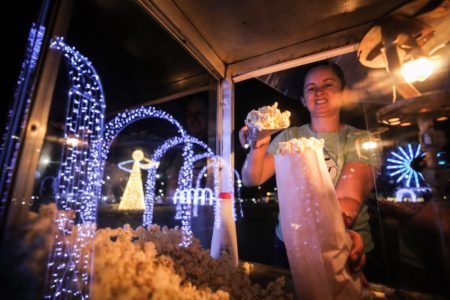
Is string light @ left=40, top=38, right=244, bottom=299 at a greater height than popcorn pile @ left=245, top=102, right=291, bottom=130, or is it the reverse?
popcorn pile @ left=245, top=102, right=291, bottom=130

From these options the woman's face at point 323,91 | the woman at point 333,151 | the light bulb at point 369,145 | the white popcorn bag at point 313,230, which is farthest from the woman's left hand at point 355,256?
the woman's face at point 323,91

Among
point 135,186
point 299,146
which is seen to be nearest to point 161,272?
point 299,146

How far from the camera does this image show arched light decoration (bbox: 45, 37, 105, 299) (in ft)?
1.98

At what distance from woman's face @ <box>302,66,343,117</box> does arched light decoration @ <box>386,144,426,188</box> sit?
0.40m

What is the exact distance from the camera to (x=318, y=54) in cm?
128

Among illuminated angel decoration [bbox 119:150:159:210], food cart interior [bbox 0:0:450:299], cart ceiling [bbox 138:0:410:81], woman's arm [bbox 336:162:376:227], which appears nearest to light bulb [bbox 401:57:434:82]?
food cart interior [bbox 0:0:450:299]

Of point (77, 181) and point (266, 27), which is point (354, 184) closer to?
point (266, 27)

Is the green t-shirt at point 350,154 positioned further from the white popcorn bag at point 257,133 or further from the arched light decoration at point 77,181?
the arched light decoration at point 77,181

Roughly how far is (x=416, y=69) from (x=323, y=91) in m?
0.45

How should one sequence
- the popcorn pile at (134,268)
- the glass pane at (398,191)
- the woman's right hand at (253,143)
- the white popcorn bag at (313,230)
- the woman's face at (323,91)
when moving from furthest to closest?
the woman's face at (323,91), the woman's right hand at (253,143), the glass pane at (398,191), the white popcorn bag at (313,230), the popcorn pile at (134,268)

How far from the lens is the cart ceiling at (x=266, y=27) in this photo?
106 centimetres

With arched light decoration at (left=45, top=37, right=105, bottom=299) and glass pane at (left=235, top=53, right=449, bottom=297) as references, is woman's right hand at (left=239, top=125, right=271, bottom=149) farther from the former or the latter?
arched light decoration at (left=45, top=37, right=105, bottom=299)

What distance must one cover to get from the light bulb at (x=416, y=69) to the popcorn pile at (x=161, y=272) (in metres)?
1.11

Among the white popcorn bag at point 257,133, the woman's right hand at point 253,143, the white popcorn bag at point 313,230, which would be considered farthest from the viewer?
the woman's right hand at point 253,143
